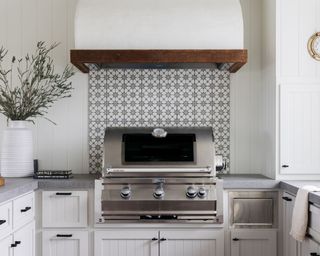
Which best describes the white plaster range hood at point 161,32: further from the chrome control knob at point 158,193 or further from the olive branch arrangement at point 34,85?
the chrome control knob at point 158,193

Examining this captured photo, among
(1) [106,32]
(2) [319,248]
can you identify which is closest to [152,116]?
(1) [106,32]

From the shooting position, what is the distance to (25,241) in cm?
309

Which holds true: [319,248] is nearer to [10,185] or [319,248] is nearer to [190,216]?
[190,216]

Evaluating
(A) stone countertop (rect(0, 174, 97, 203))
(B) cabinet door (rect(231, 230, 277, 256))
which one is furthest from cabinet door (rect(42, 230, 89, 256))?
(B) cabinet door (rect(231, 230, 277, 256))

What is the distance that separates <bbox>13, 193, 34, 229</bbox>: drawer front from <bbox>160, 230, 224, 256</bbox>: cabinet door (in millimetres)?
924

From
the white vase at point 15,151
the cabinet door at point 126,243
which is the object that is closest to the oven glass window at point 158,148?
the cabinet door at point 126,243

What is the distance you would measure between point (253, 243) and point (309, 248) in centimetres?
68

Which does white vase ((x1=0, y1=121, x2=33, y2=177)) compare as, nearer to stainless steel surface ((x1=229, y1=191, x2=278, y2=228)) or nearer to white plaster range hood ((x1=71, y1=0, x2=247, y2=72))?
white plaster range hood ((x1=71, y1=0, x2=247, y2=72))

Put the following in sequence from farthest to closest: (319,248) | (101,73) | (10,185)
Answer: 1. (101,73)
2. (10,185)
3. (319,248)

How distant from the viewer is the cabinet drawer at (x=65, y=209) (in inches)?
130

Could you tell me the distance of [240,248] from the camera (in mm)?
3324

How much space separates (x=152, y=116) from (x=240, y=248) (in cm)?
125

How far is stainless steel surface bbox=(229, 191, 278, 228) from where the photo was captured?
10.9 feet

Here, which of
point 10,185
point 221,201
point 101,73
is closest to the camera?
point 10,185
